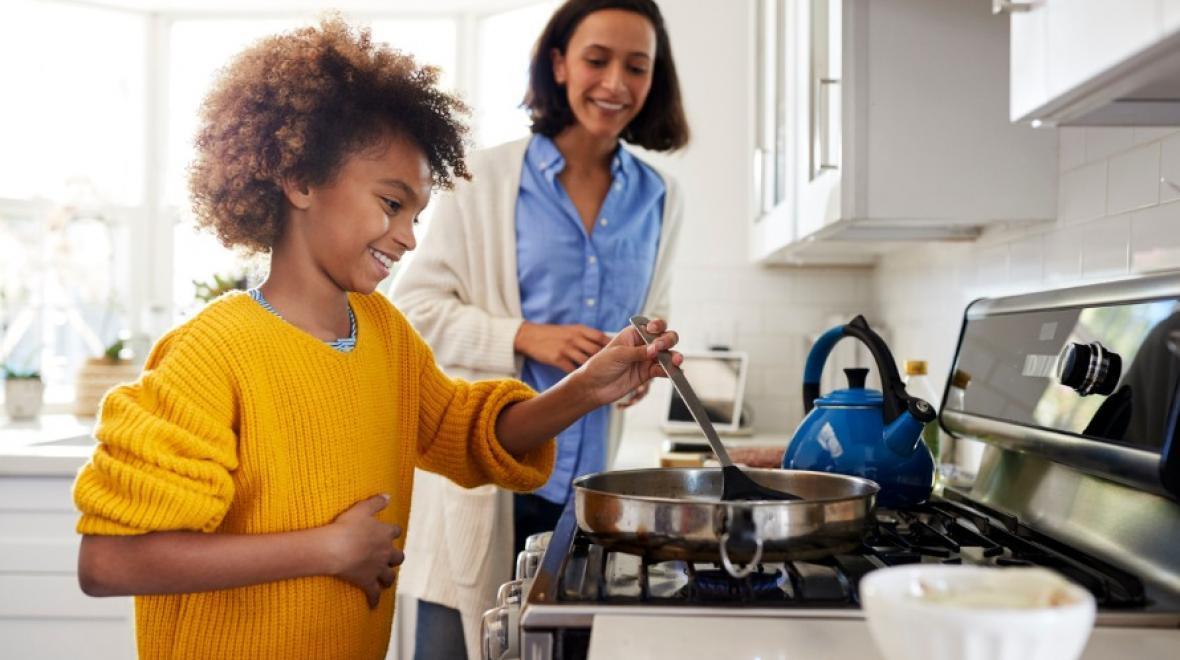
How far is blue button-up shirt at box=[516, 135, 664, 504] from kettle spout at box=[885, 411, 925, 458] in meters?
0.74

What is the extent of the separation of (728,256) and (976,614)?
2664mm

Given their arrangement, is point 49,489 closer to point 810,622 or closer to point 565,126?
point 565,126

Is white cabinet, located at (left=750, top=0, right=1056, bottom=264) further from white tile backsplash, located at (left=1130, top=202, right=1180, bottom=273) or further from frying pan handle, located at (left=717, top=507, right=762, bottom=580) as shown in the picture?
frying pan handle, located at (left=717, top=507, right=762, bottom=580)

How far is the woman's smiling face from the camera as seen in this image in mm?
1822

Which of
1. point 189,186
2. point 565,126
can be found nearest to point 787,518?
point 189,186

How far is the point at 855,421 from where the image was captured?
48.9 inches

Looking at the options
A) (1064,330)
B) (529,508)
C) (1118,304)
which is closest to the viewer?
(1118,304)

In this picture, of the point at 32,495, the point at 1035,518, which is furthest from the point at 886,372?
the point at 32,495

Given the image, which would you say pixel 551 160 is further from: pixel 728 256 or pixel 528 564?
pixel 728 256

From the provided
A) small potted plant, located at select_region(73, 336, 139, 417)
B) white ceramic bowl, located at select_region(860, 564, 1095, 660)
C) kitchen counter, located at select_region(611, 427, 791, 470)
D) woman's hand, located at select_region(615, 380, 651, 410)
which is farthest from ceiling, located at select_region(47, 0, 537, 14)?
white ceramic bowl, located at select_region(860, 564, 1095, 660)

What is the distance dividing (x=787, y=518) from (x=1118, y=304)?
0.47 m

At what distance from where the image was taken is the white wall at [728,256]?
3.03 metres

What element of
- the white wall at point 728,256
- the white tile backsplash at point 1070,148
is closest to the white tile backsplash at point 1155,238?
the white tile backsplash at point 1070,148

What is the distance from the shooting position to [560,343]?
1710 millimetres
